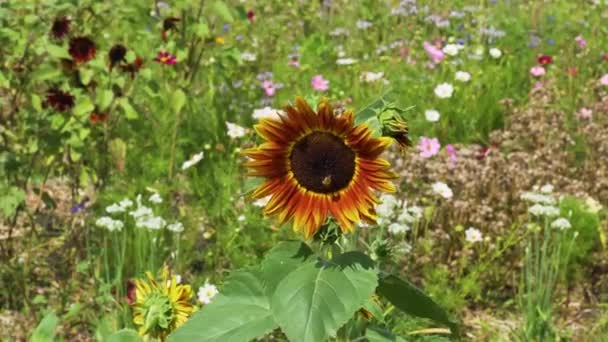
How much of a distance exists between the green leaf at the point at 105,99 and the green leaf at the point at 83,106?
0.11 feet

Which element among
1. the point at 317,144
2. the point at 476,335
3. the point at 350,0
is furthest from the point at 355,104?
the point at 317,144

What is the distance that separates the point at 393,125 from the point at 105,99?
1.99 meters

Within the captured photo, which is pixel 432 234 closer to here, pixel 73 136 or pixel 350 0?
pixel 73 136

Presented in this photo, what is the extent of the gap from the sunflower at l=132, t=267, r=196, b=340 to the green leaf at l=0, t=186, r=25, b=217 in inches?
46.8

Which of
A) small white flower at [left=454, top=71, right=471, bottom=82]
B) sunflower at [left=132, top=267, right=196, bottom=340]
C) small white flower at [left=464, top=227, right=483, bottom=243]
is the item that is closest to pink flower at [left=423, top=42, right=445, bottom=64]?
small white flower at [left=454, top=71, right=471, bottom=82]

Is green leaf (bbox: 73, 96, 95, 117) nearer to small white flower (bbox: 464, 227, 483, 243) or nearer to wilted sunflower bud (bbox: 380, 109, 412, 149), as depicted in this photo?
small white flower (bbox: 464, 227, 483, 243)

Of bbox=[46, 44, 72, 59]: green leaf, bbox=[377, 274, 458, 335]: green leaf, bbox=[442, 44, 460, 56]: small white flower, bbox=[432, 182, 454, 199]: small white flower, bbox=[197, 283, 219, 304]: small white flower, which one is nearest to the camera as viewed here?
bbox=[377, 274, 458, 335]: green leaf

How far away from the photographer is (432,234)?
10.2 ft

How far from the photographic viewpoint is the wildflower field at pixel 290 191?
4.63 feet

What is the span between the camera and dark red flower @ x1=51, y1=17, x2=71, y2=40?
10.1 ft

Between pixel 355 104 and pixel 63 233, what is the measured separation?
1.67 m

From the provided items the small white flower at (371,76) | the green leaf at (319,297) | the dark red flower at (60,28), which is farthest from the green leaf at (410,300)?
the small white flower at (371,76)

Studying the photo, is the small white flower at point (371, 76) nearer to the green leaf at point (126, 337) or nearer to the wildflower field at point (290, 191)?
the wildflower field at point (290, 191)

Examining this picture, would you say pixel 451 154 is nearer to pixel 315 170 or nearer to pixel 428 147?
pixel 428 147
